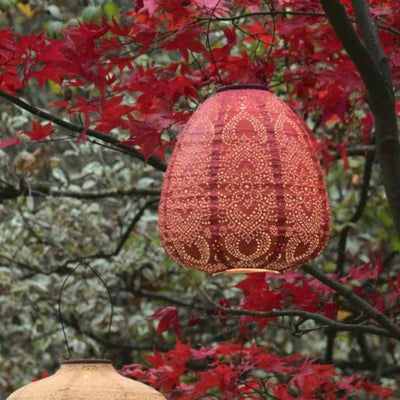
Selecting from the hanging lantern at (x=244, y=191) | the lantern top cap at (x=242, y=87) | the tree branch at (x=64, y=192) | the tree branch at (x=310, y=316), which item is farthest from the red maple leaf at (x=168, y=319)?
the tree branch at (x=64, y=192)

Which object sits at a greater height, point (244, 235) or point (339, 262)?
point (244, 235)

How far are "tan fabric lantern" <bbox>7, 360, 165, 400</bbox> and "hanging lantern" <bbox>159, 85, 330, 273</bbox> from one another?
0.35m

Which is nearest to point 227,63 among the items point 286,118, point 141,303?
point 286,118

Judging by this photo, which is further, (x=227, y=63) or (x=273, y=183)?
(x=227, y=63)

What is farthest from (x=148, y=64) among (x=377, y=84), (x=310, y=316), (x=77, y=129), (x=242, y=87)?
(x=310, y=316)

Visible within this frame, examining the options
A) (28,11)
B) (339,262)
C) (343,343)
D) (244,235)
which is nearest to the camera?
(244,235)

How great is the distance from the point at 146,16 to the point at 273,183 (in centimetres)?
138

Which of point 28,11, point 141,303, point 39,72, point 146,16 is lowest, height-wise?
point 141,303

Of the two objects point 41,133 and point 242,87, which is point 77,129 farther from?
point 242,87

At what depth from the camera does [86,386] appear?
6.59ft

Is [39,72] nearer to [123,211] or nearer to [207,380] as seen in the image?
[207,380]

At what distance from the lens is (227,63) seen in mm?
2746

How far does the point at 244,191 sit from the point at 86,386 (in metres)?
0.62

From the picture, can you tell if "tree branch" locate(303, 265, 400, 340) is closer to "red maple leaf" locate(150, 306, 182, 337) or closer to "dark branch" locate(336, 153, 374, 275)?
"red maple leaf" locate(150, 306, 182, 337)
